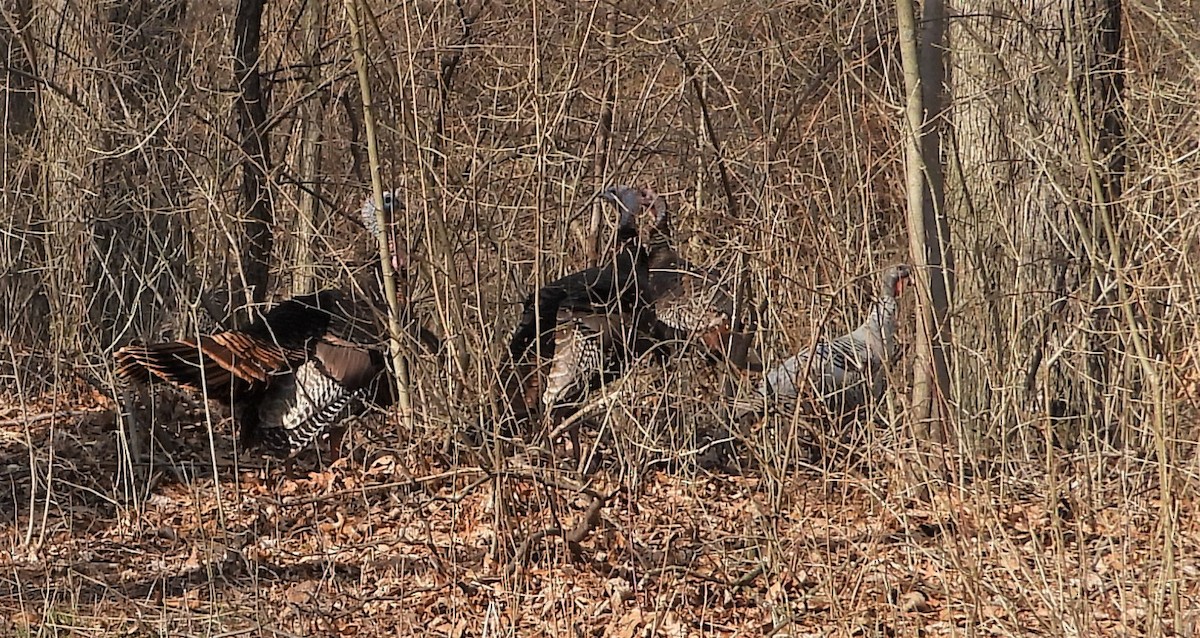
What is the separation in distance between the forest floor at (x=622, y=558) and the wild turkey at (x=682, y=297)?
1.99ft

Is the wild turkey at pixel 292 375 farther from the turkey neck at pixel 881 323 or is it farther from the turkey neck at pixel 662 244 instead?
the turkey neck at pixel 881 323

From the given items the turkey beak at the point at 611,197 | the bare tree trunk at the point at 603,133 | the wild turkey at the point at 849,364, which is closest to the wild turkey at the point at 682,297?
the turkey beak at the point at 611,197

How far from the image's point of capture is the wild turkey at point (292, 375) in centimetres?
759

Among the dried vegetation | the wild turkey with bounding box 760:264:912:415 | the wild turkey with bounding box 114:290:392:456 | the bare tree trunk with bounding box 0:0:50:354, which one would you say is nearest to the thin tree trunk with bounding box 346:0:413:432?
the dried vegetation

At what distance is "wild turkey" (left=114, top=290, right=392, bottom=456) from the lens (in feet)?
24.9

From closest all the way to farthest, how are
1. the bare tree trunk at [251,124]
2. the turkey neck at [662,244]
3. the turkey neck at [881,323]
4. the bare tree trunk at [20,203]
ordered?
the turkey neck at [881,323]
the turkey neck at [662,244]
the bare tree trunk at [20,203]
the bare tree trunk at [251,124]

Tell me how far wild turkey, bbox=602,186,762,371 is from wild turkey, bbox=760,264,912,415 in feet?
0.81

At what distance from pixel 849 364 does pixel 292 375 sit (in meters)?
2.81

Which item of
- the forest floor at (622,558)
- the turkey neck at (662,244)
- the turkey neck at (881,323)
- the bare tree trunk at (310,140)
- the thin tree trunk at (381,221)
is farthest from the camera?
the bare tree trunk at (310,140)

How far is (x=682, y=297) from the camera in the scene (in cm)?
728

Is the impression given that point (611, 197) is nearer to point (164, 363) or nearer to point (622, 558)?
point (622, 558)

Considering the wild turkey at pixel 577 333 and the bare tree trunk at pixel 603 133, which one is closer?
the bare tree trunk at pixel 603 133

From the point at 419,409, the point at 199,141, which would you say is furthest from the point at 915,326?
the point at 199,141

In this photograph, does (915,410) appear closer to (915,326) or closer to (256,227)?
(915,326)
